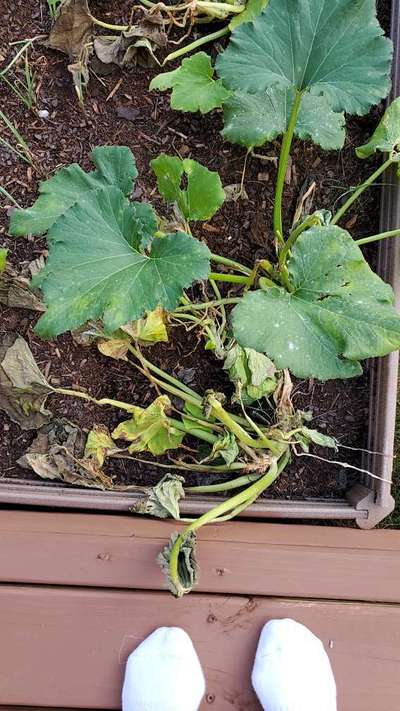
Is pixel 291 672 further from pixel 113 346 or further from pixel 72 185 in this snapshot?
pixel 72 185

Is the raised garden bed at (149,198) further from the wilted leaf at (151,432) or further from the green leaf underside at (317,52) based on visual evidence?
the green leaf underside at (317,52)

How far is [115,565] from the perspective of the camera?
126cm

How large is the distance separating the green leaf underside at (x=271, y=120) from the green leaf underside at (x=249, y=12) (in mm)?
170

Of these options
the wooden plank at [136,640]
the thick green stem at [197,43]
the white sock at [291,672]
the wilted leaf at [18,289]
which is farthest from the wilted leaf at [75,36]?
the white sock at [291,672]

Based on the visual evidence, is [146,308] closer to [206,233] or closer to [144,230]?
[144,230]

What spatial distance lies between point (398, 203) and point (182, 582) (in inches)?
33.9

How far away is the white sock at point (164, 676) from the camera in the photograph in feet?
3.75

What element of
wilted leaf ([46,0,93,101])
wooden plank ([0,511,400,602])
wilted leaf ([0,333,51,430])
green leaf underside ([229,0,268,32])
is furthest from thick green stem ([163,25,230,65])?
wooden plank ([0,511,400,602])

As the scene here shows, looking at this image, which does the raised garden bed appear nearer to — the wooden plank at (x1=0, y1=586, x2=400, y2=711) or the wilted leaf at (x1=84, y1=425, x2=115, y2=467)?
the wilted leaf at (x1=84, y1=425, x2=115, y2=467)

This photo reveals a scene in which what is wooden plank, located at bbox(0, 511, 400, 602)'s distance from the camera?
4.14 ft

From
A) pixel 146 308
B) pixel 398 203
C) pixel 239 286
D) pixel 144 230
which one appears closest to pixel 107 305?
pixel 146 308

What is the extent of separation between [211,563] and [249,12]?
109 centimetres

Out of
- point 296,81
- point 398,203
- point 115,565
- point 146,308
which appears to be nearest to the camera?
point 146,308

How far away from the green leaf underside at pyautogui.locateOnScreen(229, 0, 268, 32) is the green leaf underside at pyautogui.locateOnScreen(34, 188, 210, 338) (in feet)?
1.80
